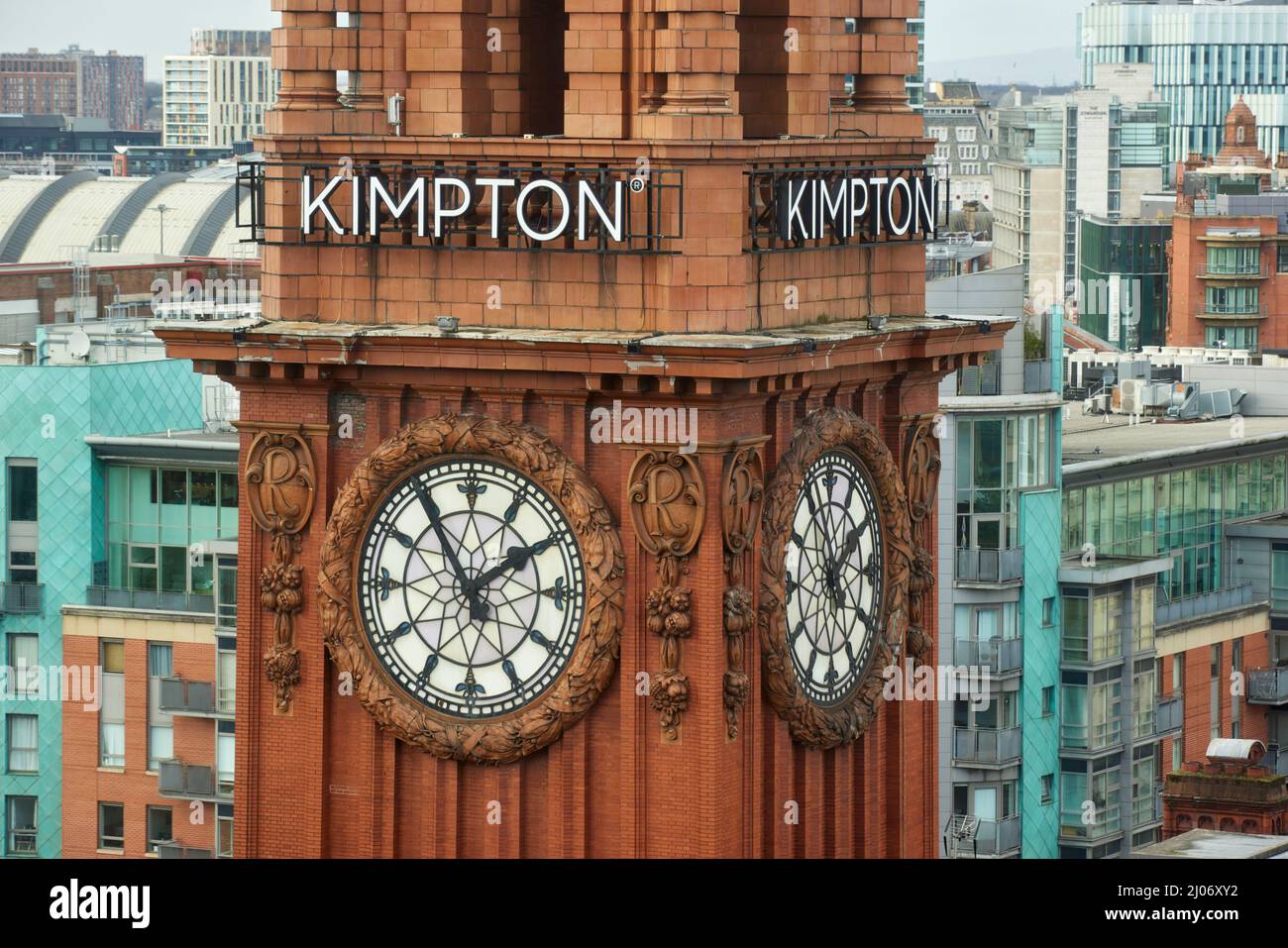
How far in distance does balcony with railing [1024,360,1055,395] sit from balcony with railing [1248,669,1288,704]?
70.8 feet

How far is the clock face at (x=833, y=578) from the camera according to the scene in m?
43.4

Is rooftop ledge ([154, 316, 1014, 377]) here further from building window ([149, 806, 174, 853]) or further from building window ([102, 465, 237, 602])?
building window ([149, 806, 174, 853])

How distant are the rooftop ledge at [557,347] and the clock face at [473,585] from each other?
1306mm

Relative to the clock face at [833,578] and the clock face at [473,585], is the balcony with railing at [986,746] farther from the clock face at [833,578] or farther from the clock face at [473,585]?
the clock face at [473,585]

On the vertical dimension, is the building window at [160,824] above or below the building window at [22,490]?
below

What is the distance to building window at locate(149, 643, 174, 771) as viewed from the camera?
117188 millimetres

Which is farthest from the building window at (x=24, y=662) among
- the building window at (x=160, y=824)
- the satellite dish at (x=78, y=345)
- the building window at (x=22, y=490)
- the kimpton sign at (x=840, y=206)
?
the kimpton sign at (x=840, y=206)

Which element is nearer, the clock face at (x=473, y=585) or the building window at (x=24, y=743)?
the clock face at (x=473, y=585)

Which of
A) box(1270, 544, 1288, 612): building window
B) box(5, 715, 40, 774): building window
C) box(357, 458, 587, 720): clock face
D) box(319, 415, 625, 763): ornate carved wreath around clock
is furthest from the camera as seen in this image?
box(1270, 544, 1288, 612): building window

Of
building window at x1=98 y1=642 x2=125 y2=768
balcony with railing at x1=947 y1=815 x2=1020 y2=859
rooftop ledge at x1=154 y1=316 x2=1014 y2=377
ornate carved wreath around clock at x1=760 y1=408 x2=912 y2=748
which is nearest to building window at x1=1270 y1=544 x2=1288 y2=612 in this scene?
balcony with railing at x1=947 y1=815 x2=1020 y2=859

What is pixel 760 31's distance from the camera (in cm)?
4459

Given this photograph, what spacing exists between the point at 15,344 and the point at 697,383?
315 ft

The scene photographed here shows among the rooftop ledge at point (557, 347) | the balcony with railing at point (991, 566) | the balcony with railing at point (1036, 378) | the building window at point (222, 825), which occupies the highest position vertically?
the rooftop ledge at point (557, 347)
